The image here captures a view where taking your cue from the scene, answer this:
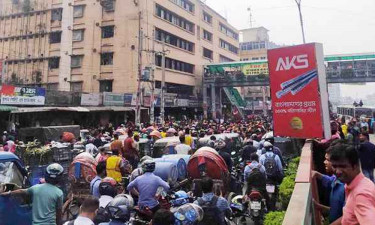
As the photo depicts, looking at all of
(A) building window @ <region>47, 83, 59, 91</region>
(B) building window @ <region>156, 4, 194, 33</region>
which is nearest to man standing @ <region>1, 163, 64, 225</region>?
(A) building window @ <region>47, 83, 59, 91</region>

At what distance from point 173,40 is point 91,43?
1099cm

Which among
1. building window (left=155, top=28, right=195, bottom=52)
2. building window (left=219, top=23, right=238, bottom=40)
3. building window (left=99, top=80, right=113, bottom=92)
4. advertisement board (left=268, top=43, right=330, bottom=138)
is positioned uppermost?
building window (left=219, top=23, right=238, bottom=40)

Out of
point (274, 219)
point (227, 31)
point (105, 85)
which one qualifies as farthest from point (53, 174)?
point (227, 31)

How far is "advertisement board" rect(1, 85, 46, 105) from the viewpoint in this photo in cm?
1967

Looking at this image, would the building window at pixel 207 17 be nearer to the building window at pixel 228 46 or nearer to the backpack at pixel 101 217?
the building window at pixel 228 46

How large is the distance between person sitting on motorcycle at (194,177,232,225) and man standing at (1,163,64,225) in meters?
2.05

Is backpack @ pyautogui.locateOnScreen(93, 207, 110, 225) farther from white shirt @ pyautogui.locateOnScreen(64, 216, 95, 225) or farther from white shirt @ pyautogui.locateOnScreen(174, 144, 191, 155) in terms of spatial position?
white shirt @ pyautogui.locateOnScreen(174, 144, 191, 155)

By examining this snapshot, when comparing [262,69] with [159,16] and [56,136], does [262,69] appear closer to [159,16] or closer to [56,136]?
[159,16]

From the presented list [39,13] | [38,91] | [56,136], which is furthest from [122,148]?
[39,13]

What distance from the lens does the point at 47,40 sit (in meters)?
36.2

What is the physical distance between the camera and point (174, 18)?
41.0m

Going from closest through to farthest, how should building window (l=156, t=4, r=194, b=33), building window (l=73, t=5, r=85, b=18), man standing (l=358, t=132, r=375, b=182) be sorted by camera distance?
Result: man standing (l=358, t=132, r=375, b=182) < building window (l=73, t=5, r=85, b=18) < building window (l=156, t=4, r=194, b=33)

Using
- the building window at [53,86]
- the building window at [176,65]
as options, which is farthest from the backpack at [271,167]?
the building window at [53,86]

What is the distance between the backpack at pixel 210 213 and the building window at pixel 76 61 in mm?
32591
